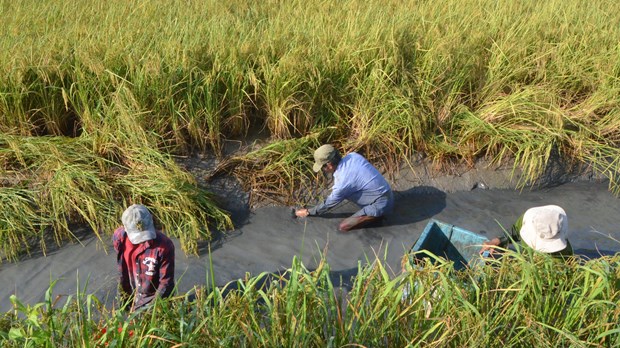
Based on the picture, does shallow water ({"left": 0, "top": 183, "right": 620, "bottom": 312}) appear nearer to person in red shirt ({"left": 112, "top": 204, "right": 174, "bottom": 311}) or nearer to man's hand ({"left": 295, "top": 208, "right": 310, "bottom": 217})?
man's hand ({"left": 295, "top": 208, "right": 310, "bottom": 217})

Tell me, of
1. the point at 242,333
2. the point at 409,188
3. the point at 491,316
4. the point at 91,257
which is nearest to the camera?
the point at 242,333

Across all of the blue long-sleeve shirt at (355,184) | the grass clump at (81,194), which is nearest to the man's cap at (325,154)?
the blue long-sleeve shirt at (355,184)

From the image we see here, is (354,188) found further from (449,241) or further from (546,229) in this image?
(546,229)

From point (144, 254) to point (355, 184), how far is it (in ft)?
5.94

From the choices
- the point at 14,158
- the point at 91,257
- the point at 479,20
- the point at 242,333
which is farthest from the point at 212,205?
the point at 479,20

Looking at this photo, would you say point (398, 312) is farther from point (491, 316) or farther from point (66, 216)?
point (66, 216)

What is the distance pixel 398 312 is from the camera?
9.78 feet

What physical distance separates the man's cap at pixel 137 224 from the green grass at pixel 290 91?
3.77 feet

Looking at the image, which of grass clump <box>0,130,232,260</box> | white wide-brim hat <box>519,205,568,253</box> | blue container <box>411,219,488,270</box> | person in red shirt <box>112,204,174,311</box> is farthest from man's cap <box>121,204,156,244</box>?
white wide-brim hat <box>519,205,568,253</box>

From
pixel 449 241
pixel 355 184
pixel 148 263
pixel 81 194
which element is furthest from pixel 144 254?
pixel 449 241

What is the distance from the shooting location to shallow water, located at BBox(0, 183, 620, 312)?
174 inches

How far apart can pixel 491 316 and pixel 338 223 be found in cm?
212

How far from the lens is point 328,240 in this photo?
191 inches

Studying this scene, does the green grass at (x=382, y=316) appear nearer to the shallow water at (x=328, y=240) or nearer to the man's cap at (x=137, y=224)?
the man's cap at (x=137, y=224)
